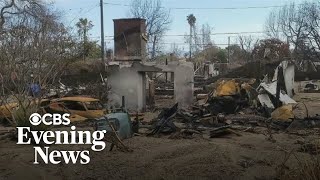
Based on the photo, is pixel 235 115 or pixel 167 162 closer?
pixel 167 162

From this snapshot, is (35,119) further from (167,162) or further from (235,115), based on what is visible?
(235,115)

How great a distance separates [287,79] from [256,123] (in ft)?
50.1

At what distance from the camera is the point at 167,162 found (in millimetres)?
10750

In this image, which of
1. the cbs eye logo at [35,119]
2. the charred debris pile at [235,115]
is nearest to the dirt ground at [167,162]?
the cbs eye logo at [35,119]

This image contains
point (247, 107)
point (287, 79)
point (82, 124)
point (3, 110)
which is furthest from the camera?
point (287, 79)

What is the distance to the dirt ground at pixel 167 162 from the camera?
9898 millimetres

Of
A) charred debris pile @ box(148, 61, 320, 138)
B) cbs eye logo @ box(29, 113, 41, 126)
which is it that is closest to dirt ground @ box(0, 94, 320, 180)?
cbs eye logo @ box(29, 113, 41, 126)

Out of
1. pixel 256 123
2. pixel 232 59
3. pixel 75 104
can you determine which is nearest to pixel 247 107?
pixel 256 123

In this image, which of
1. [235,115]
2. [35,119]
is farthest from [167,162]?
[235,115]

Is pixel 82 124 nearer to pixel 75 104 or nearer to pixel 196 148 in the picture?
pixel 75 104

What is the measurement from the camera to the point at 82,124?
1778 centimetres

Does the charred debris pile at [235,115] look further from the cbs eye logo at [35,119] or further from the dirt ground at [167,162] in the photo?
the cbs eye logo at [35,119]

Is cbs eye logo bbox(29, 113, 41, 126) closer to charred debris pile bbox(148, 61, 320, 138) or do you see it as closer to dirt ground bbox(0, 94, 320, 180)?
dirt ground bbox(0, 94, 320, 180)

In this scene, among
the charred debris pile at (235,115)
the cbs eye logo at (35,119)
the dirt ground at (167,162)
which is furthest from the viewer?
the charred debris pile at (235,115)
